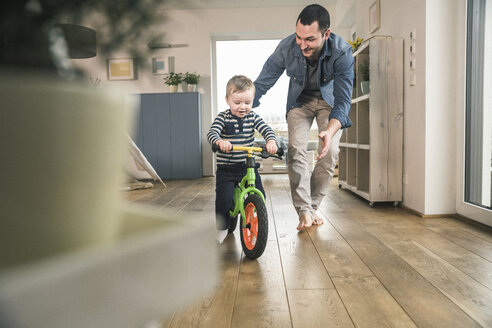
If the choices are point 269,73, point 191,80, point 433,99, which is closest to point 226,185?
point 269,73

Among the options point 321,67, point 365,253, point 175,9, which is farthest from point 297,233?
point 175,9

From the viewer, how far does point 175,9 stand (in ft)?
0.69

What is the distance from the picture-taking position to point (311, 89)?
2240 millimetres

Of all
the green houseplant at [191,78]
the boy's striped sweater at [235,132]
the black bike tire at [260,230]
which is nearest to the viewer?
the black bike tire at [260,230]

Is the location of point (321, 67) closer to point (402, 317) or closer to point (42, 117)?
point (402, 317)

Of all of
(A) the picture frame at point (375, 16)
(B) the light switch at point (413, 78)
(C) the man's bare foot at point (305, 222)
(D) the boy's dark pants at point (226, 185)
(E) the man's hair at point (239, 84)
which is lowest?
(C) the man's bare foot at point (305, 222)

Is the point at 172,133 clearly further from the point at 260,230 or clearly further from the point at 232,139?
the point at 260,230

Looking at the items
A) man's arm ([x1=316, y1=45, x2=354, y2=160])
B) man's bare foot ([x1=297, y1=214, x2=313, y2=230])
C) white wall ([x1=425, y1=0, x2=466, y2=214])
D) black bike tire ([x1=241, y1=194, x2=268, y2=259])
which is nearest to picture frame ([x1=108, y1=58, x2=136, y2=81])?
black bike tire ([x1=241, y1=194, x2=268, y2=259])

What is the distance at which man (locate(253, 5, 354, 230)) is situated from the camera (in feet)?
6.40

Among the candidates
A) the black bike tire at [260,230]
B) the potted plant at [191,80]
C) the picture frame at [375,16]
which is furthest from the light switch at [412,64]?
the potted plant at [191,80]

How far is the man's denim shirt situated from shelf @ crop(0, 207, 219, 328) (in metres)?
1.82

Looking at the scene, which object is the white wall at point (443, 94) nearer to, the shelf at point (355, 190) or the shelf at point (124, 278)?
the shelf at point (355, 190)

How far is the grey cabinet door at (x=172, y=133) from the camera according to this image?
198 inches

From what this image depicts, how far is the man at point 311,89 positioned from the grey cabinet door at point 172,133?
2911 mm
